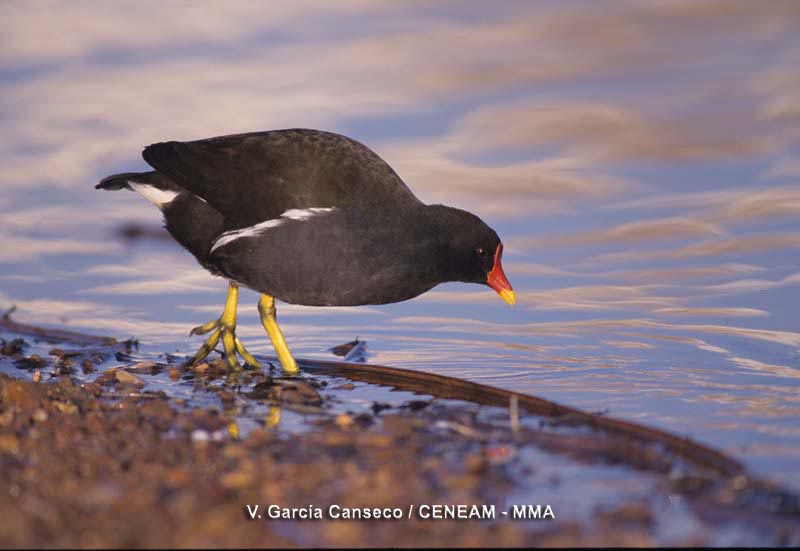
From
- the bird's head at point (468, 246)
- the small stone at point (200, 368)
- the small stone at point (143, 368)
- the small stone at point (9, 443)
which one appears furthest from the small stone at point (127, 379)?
the bird's head at point (468, 246)

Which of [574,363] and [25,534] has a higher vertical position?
[574,363]

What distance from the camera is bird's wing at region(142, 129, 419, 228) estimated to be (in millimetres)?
6422

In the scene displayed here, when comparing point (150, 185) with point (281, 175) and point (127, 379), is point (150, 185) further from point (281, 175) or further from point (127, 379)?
point (127, 379)

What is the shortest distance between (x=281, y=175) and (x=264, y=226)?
0.36m

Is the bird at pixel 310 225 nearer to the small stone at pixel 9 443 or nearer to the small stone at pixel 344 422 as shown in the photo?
the small stone at pixel 344 422

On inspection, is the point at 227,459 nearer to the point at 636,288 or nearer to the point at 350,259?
the point at 350,259

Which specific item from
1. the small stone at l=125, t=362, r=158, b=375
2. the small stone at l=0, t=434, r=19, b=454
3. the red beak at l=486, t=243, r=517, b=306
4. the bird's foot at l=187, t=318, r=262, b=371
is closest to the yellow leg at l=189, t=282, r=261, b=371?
the bird's foot at l=187, t=318, r=262, b=371

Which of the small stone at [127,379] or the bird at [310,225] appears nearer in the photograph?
the small stone at [127,379]

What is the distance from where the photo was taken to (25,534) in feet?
10.9

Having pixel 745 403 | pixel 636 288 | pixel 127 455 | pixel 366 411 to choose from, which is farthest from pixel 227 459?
pixel 636 288

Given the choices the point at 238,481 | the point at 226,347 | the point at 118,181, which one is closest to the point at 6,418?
the point at 238,481

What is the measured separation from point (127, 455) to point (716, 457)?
8.16 feet

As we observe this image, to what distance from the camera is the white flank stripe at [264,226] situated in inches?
249

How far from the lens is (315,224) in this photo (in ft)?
20.6
